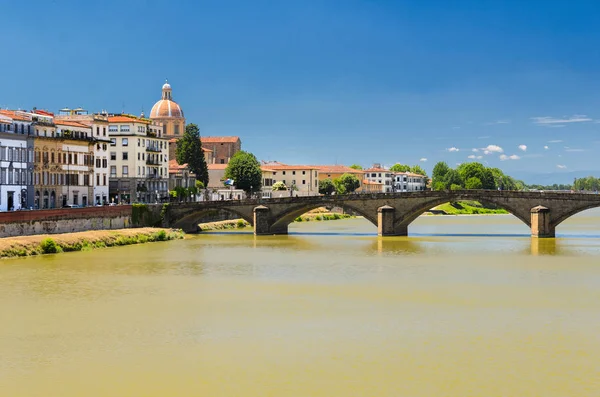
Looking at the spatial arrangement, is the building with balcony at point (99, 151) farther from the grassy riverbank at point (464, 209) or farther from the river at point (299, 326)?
the grassy riverbank at point (464, 209)

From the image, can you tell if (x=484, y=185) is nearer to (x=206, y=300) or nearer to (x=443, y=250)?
(x=443, y=250)

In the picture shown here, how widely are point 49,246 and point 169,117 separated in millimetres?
73702

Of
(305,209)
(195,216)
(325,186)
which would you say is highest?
(325,186)

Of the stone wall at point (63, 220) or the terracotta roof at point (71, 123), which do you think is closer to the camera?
the stone wall at point (63, 220)

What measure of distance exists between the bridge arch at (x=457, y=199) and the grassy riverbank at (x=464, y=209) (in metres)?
58.5

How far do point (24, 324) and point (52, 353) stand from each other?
451 cm

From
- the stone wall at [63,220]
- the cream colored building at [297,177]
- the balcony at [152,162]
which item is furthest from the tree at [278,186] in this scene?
the stone wall at [63,220]

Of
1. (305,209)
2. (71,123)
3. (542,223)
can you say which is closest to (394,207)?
(305,209)

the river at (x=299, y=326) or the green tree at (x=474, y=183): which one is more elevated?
the green tree at (x=474, y=183)

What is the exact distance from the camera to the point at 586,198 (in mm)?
63906

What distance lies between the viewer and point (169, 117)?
399 ft

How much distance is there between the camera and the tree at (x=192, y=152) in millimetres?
96812

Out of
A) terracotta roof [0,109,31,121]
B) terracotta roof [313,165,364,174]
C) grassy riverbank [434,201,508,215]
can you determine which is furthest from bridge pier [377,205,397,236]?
terracotta roof [313,165,364,174]

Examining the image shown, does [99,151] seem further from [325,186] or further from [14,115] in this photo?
[325,186]
